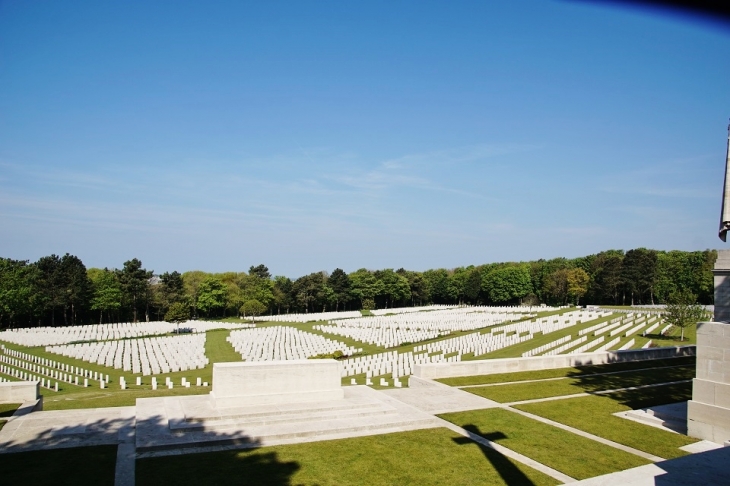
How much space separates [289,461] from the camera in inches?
359

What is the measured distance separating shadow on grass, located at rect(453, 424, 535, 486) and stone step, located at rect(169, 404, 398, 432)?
7.00 ft

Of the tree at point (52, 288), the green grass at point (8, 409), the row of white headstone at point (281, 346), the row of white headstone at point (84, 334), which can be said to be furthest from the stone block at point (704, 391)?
the tree at point (52, 288)

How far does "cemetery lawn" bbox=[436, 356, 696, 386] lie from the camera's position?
17.0 m

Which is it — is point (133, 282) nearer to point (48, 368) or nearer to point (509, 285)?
point (48, 368)

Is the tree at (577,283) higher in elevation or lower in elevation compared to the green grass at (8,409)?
higher

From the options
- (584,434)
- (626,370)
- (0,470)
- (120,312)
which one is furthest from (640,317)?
(120,312)

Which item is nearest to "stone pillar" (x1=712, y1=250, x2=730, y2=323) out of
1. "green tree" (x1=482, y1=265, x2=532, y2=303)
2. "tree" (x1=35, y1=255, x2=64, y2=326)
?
"tree" (x1=35, y1=255, x2=64, y2=326)

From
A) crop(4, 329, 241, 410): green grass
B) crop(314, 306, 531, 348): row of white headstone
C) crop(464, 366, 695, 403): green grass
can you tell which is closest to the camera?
crop(4, 329, 241, 410): green grass

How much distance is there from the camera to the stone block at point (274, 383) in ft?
40.3

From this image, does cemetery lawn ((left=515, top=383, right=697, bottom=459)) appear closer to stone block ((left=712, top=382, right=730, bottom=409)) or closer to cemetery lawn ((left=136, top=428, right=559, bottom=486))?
stone block ((left=712, top=382, right=730, bottom=409))

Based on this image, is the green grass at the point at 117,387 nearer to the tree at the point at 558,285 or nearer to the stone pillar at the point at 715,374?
the stone pillar at the point at 715,374

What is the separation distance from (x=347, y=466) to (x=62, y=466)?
476 cm

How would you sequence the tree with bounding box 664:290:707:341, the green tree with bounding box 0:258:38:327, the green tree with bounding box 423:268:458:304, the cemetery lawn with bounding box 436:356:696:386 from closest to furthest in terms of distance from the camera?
the cemetery lawn with bounding box 436:356:696:386, the tree with bounding box 664:290:707:341, the green tree with bounding box 0:258:38:327, the green tree with bounding box 423:268:458:304

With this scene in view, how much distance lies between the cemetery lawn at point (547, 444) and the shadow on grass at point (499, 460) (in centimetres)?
2
